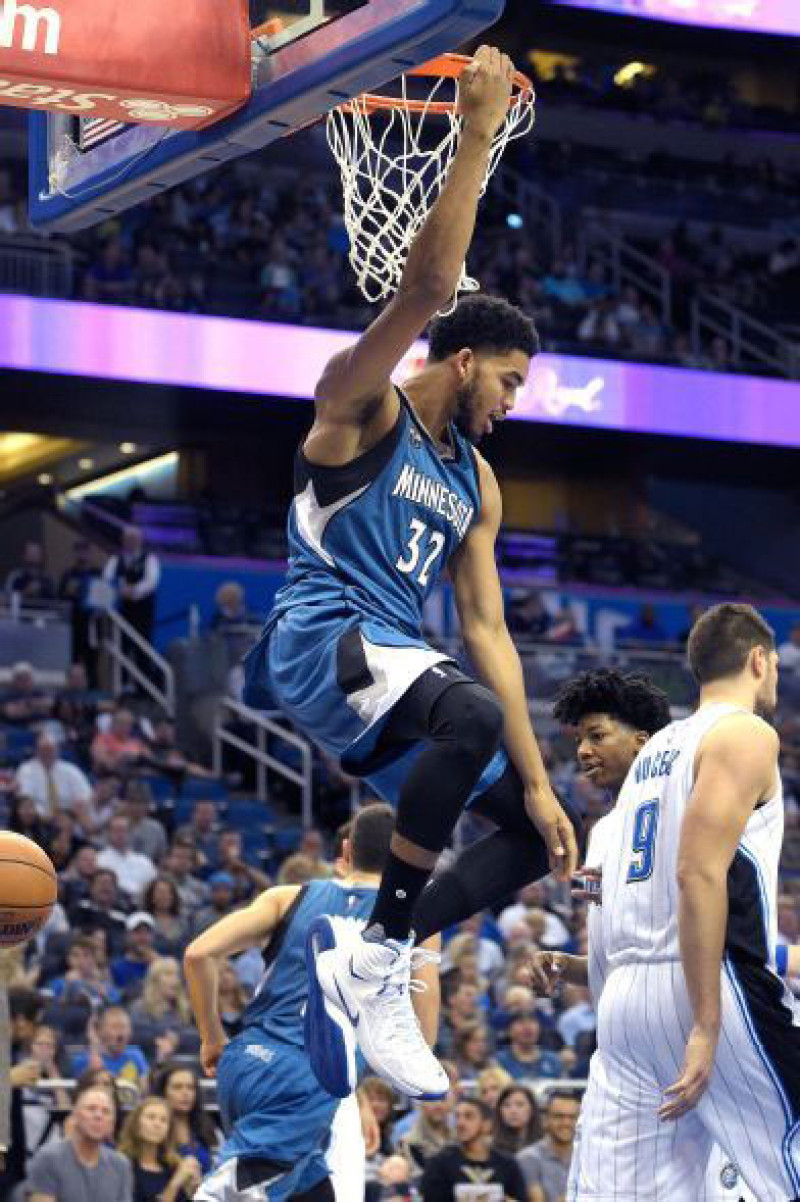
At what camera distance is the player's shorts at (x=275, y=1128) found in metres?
7.97

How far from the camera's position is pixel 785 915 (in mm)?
15438

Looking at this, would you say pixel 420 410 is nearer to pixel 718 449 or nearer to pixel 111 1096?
pixel 111 1096

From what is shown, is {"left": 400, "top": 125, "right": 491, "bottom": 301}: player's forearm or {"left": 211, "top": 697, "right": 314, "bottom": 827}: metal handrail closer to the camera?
{"left": 400, "top": 125, "right": 491, "bottom": 301}: player's forearm

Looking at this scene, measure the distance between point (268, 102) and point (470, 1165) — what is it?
6.04 meters

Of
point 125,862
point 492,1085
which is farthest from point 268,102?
point 125,862

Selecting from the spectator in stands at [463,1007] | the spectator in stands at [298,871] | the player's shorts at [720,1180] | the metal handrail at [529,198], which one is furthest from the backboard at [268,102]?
the metal handrail at [529,198]

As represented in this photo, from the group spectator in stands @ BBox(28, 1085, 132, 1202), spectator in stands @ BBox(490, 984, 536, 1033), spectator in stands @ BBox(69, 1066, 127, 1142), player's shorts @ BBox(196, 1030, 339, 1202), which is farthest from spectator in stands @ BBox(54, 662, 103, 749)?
player's shorts @ BBox(196, 1030, 339, 1202)

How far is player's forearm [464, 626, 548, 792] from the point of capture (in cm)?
612

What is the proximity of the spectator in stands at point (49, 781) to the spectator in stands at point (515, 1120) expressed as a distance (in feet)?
20.5

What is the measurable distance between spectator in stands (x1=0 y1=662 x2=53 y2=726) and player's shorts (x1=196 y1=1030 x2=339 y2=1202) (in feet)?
38.1

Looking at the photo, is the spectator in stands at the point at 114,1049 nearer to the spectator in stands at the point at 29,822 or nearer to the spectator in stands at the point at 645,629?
the spectator in stands at the point at 29,822

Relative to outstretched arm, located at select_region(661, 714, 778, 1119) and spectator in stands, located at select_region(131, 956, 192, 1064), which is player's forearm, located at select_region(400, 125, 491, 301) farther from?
spectator in stands, located at select_region(131, 956, 192, 1064)

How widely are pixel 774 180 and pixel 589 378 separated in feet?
25.5

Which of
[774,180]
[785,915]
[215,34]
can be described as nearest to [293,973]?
[215,34]
